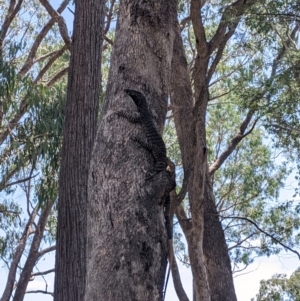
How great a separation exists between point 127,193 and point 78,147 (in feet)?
9.03

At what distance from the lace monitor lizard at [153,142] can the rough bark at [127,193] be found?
0.02 metres

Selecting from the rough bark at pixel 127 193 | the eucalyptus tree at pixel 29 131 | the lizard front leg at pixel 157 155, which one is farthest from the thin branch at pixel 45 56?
the lizard front leg at pixel 157 155

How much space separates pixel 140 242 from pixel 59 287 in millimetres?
2650

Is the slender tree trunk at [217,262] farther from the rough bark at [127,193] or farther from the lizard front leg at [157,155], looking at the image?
the lizard front leg at [157,155]

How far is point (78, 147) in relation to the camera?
16.9 feet

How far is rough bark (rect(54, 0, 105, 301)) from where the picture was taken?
4.85 m

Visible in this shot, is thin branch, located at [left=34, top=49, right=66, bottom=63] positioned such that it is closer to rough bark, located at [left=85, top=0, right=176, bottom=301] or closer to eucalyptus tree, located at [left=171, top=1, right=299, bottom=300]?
eucalyptus tree, located at [left=171, top=1, right=299, bottom=300]

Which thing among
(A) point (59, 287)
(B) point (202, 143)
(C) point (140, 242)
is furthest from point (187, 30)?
(C) point (140, 242)

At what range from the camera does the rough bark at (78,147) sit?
4.85 meters

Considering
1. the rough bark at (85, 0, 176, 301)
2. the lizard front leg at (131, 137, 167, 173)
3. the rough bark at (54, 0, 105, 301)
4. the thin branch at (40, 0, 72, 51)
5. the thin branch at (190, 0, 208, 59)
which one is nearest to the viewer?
the rough bark at (85, 0, 176, 301)

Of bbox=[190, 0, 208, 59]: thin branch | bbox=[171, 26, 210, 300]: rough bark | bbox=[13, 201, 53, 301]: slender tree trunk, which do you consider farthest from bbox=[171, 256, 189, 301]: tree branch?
bbox=[13, 201, 53, 301]: slender tree trunk

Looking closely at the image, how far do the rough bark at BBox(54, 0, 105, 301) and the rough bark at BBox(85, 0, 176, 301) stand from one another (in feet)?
7.10

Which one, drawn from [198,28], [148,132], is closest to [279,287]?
[198,28]

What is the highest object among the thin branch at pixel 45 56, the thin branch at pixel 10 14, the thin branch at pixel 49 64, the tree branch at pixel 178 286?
the thin branch at pixel 10 14
